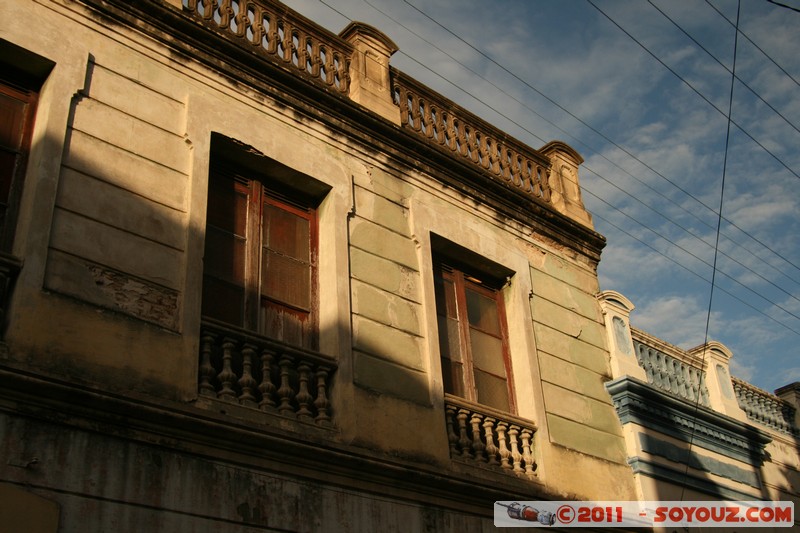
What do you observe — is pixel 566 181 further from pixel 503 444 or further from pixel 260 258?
pixel 260 258

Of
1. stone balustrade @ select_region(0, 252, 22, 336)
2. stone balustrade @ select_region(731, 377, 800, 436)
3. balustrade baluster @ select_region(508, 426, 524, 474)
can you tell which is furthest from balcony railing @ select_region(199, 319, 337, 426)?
stone balustrade @ select_region(731, 377, 800, 436)

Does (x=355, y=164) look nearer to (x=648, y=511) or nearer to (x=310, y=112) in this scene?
(x=310, y=112)

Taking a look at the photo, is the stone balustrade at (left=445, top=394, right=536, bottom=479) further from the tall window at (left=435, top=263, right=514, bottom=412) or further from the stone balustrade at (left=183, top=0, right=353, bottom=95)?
the stone balustrade at (left=183, top=0, right=353, bottom=95)

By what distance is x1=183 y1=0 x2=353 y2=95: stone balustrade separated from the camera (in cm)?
885

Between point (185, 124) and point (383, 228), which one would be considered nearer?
point (185, 124)

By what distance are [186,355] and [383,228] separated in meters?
2.88

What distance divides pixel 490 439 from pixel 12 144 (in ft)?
16.5

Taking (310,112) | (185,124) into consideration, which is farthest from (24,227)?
(310,112)

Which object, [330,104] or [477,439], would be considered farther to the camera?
[330,104]

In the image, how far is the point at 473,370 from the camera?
9.40 m

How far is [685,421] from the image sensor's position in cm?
1070

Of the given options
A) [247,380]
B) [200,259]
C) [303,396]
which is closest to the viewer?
[247,380]

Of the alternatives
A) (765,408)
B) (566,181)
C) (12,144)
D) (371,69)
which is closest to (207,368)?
(12,144)

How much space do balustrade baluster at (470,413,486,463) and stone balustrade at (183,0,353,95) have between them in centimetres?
377
